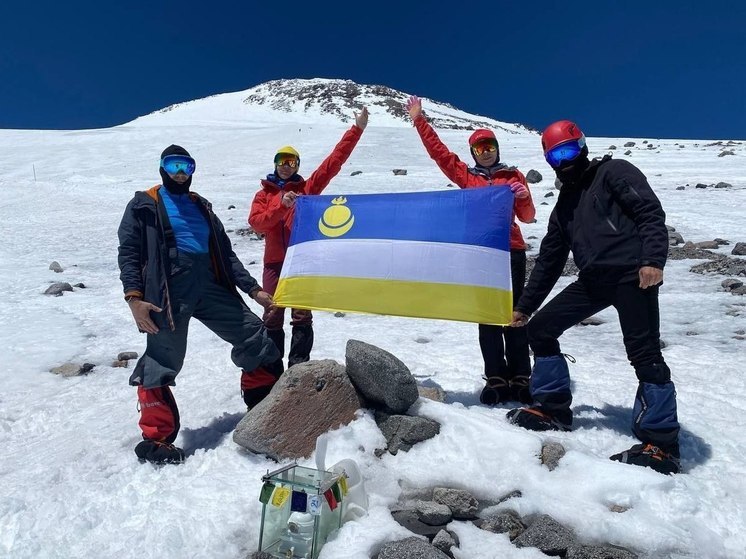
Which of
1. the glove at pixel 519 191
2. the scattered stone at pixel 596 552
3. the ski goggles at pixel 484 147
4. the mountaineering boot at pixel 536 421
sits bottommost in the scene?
the scattered stone at pixel 596 552

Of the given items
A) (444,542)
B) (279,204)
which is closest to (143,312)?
(279,204)

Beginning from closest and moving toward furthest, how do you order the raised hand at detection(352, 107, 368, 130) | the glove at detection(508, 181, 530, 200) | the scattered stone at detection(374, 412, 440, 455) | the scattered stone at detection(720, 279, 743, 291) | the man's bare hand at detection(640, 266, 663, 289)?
the man's bare hand at detection(640, 266, 663, 289), the scattered stone at detection(374, 412, 440, 455), the glove at detection(508, 181, 530, 200), the raised hand at detection(352, 107, 368, 130), the scattered stone at detection(720, 279, 743, 291)

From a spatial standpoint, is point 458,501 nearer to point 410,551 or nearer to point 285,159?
point 410,551

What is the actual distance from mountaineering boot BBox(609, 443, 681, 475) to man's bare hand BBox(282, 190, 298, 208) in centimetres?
352

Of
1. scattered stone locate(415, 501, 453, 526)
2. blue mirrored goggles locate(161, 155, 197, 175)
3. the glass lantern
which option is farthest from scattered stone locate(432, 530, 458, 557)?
blue mirrored goggles locate(161, 155, 197, 175)

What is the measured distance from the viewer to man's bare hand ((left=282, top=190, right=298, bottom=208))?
17.8 feet

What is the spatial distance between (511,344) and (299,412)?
205cm

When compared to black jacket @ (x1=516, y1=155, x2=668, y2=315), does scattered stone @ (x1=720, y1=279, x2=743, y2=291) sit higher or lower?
lower

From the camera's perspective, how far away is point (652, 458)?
380 cm

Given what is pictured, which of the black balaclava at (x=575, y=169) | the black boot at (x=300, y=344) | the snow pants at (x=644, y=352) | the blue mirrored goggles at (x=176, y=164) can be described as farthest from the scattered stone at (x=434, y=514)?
the blue mirrored goggles at (x=176, y=164)

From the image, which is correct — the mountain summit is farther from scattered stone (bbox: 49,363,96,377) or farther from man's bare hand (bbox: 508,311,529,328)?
man's bare hand (bbox: 508,311,529,328)

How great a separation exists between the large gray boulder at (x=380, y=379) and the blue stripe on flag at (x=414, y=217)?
126 cm

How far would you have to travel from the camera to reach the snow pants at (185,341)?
4266mm

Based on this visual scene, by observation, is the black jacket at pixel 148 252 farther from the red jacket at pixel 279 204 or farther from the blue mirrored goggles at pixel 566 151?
the blue mirrored goggles at pixel 566 151
